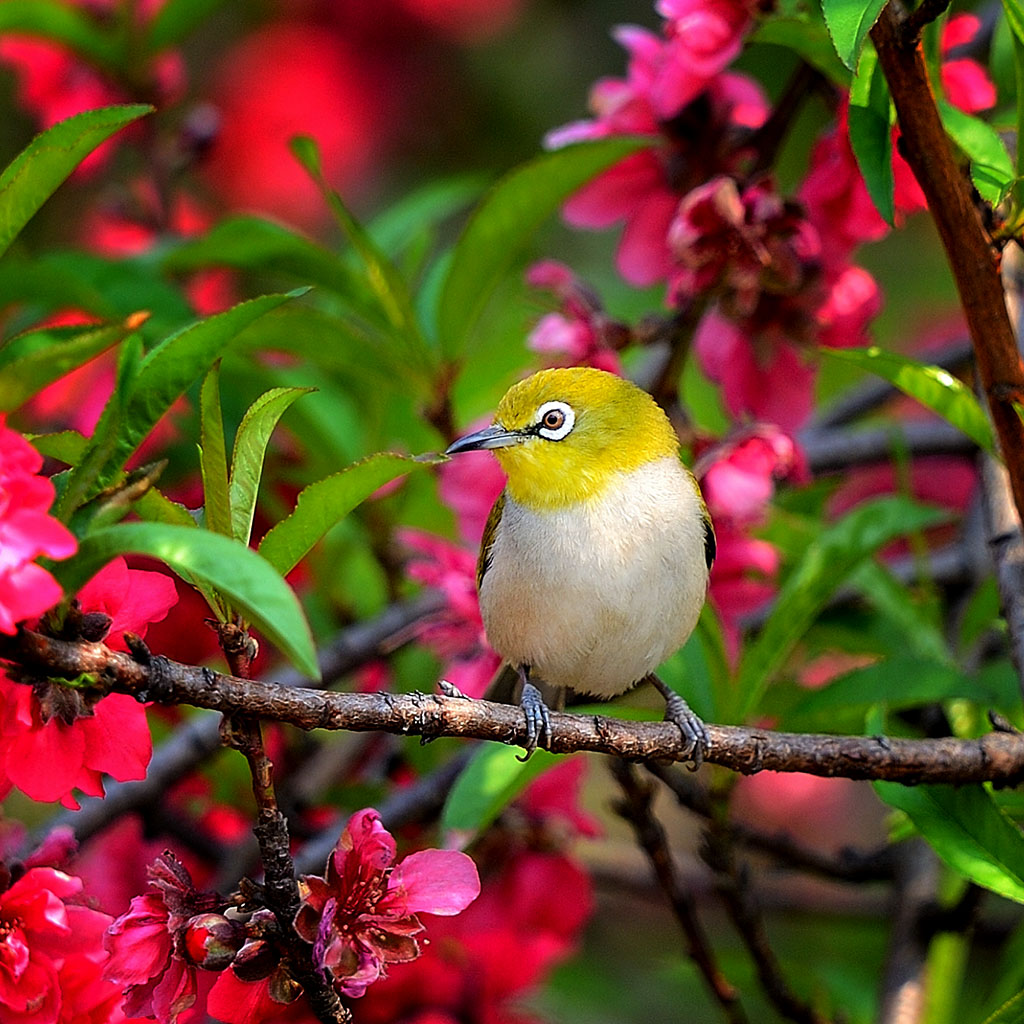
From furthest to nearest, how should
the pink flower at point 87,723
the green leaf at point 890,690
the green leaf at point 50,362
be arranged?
A: 1. the green leaf at point 890,690
2. the pink flower at point 87,723
3. the green leaf at point 50,362

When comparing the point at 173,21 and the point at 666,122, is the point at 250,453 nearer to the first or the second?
the point at 666,122

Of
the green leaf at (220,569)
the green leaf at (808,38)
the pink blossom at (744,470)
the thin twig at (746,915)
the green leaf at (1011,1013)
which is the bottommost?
the thin twig at (746,915)

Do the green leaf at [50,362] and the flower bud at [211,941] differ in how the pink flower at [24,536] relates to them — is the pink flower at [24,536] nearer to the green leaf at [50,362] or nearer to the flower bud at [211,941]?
the green leaf at [50,362]

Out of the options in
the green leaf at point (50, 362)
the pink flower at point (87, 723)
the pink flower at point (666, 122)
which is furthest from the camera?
the pink flower at point (666, 122)

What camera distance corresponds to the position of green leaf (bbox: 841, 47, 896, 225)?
1889 millimetres

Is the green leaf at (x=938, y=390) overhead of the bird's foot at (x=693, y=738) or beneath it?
overhead

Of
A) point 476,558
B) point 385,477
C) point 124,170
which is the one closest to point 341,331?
point 476,558

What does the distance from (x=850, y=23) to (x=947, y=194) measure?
0.32 meters

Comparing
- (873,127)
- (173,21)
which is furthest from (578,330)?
(173,21)

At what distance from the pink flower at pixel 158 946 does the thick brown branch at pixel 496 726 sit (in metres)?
0.30

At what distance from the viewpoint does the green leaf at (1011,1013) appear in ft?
5.87

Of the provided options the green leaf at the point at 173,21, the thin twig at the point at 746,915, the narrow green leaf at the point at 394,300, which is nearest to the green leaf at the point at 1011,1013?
the thin twig at the point at 746,915

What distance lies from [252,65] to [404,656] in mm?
3661

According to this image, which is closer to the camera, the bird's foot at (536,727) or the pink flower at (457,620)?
the bird's foot at (536,727)
